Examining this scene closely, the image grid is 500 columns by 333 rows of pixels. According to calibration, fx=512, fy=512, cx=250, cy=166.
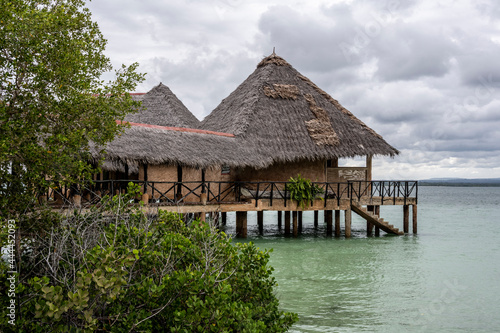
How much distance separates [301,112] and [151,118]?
7.62 meters

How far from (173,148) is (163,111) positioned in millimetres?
9455

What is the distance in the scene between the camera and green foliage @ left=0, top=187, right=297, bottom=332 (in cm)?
502

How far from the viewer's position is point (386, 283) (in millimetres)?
12109

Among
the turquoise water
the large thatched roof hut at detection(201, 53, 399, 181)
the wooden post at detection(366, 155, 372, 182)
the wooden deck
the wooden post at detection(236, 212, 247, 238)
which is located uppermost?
the large thatched roof hut at detection(201, 53, 399, 181)

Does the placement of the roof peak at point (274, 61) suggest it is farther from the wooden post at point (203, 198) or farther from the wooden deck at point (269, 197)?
the wooden post at point (203, 198)

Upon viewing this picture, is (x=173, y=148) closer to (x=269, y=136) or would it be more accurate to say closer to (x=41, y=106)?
(x=269, y=136)

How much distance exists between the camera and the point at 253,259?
20.9 feet

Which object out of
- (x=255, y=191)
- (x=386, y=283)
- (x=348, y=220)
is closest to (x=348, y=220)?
(x=348, y=220)

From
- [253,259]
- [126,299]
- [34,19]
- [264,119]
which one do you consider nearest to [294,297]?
[253,259]

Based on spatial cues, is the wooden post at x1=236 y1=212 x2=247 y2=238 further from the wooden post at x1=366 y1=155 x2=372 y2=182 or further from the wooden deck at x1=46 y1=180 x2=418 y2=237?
the wooden post at x1=366 y1=155 x2=372 y2=182

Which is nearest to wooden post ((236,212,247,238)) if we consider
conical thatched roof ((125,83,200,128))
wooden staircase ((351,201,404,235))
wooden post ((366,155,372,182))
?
wooden staircase ((351,201,404,235))

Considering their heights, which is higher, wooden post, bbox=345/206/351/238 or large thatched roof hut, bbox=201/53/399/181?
large thatched roof hut, bbox=201/53/399/181

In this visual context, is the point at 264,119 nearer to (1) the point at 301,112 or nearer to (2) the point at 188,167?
(1) the point at 301,112

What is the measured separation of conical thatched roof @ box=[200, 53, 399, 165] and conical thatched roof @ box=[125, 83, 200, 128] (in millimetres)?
1845
